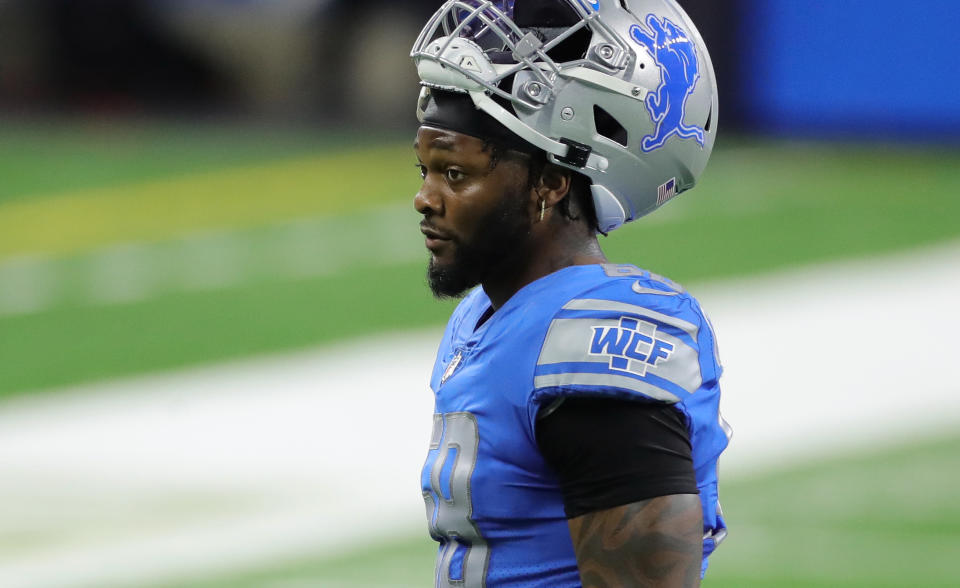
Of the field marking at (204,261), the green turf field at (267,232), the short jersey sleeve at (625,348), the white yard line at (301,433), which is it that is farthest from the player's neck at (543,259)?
the field marking at (204,261)

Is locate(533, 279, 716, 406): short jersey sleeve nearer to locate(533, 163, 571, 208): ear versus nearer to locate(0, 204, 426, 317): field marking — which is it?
locate(533, 163, 571, 208): ear

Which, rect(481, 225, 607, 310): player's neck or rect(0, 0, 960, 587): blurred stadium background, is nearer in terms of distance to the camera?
rect(481, 225, 607, 310): player's neck

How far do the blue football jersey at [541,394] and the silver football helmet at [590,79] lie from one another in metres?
0.21

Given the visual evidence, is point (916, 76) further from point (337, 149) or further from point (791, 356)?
point (791, 356)

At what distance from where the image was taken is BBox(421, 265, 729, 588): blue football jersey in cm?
241

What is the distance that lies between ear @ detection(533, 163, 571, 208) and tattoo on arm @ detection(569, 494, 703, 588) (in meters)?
0.56

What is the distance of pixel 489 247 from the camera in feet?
8.75

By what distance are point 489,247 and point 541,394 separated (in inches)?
13.6

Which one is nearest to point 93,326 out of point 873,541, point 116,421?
point 116,421

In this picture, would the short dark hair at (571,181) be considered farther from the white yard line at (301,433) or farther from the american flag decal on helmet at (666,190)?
the white yard line at (301,433)

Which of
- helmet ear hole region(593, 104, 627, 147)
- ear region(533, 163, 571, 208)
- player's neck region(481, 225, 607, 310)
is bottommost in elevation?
player's neck region(481, 225, 607, 310)

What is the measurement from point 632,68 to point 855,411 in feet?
23.3

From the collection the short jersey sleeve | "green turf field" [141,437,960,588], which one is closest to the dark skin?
the short jersey sleeve

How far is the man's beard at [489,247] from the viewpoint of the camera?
2645 millimetres
